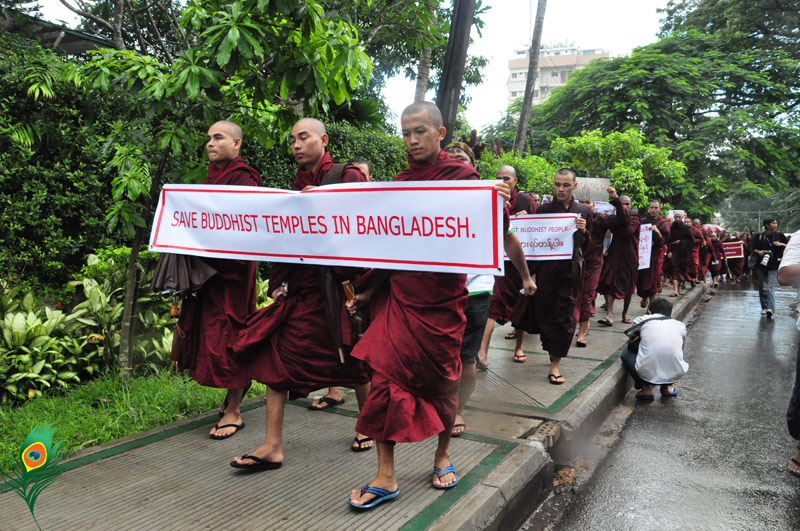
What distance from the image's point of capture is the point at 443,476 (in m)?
3.10

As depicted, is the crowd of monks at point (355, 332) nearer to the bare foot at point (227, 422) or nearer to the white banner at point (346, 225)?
the bare foot at point (227, 422)

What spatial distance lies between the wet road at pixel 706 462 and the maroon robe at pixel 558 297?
2.98 ft

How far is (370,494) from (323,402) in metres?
1.75

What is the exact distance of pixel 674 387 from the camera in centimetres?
624

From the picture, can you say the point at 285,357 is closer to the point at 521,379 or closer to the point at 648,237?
the point at 521,379

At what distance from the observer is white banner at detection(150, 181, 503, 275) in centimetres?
275

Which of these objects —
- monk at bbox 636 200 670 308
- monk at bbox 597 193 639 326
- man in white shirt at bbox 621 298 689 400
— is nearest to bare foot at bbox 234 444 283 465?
man in white shirt at bbox 621 298 689 400

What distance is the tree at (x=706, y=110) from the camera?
20.7 meters

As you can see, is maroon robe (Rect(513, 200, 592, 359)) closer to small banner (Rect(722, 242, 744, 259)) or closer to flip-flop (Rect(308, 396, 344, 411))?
flip-flop (Rect(308, 396, 344, 411))

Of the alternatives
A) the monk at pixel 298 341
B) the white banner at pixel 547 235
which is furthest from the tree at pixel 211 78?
the white banner at pixel 547 235

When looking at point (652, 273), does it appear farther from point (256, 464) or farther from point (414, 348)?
point (256, 464)

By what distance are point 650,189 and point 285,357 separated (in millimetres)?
15240

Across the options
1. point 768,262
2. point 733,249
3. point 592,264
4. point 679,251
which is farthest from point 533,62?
point 592,264

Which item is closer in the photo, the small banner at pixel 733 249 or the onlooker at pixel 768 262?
the onlooker at pixel 768 262
